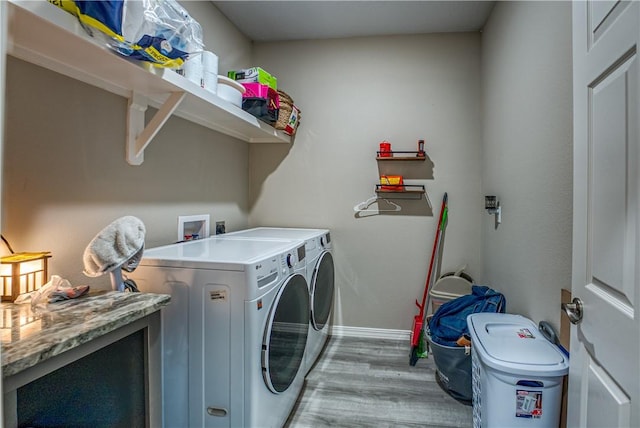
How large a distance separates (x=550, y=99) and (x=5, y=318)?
207 centimetres

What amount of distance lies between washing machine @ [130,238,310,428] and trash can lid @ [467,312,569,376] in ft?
2.85

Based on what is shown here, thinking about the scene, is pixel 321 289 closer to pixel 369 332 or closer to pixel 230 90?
pixel 369 332

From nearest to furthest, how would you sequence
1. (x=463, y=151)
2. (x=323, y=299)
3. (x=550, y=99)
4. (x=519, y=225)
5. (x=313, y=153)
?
(x=550, y=99) → (x=519, y=225) → (x=323, y=299) → (x=463, y=151) → (x=313, y=153)

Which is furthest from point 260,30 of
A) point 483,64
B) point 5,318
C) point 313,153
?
point 5,318

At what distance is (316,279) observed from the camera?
2.26 metres

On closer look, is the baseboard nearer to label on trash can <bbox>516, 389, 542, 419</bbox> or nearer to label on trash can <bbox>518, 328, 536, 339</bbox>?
label on trash can <bbox>518, 328, 536, 339</bbox>

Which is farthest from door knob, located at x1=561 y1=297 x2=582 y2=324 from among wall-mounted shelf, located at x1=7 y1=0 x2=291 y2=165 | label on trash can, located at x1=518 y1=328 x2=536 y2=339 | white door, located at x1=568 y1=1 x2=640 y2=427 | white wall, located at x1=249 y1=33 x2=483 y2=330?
white wall, located at x1=249 y1=33 x2=483 y2=330

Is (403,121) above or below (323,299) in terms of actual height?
above

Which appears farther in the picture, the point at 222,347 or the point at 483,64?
the point at 483,64

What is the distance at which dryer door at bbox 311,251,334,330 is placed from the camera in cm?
222

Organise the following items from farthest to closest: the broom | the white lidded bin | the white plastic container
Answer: the broom → the white plastic container → the white lidded bin

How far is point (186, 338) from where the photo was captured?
1408 millimetres

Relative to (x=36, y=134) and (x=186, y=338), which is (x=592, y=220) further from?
(x=36, y=134)

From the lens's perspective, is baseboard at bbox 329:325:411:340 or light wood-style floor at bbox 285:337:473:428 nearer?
light wood-style floor at bbox 285:337:473:428
